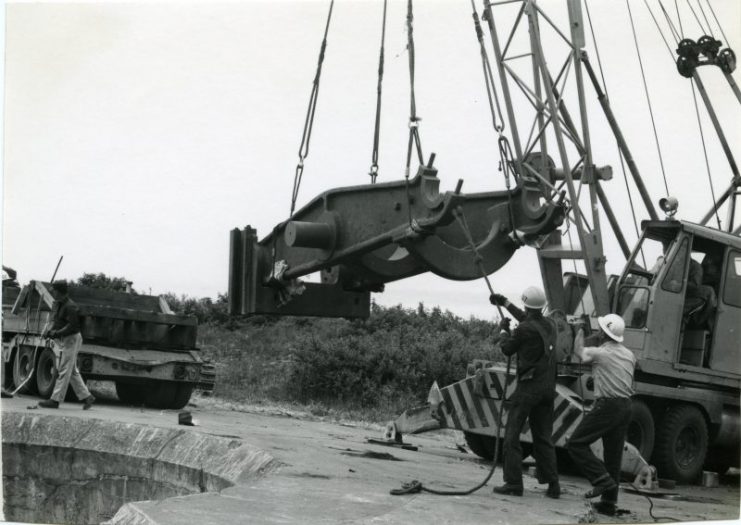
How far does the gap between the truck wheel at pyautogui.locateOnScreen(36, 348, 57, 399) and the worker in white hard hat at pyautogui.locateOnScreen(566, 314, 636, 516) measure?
8700mm

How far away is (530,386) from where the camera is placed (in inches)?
352

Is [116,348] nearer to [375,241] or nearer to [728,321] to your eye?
[375,241]

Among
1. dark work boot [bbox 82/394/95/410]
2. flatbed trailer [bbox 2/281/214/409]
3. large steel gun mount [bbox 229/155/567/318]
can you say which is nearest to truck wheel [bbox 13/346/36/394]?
flatbed trailer [bbox 2/281/214/409]

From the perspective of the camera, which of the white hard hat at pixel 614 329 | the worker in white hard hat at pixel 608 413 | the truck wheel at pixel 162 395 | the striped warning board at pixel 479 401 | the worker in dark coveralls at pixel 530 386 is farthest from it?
the truck wheel at pixel 162 395

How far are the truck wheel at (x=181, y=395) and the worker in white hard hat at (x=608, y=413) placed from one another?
7.88 m

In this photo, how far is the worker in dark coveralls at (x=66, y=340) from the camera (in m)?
13.7

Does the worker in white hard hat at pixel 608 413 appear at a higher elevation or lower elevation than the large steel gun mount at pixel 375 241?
lower

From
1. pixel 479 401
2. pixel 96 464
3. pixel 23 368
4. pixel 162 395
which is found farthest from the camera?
pixel 23 368

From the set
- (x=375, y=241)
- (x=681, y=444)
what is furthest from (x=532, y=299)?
(x=681, y=444)

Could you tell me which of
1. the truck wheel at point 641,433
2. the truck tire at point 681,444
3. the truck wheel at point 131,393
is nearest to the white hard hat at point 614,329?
the truck wheel at point 641,433

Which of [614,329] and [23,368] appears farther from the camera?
[23,368]

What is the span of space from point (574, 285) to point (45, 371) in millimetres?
7494

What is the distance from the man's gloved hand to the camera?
8.76m

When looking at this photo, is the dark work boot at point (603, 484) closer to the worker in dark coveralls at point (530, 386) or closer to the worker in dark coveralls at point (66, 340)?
the worker in dark coveralls at point (530, 386)
